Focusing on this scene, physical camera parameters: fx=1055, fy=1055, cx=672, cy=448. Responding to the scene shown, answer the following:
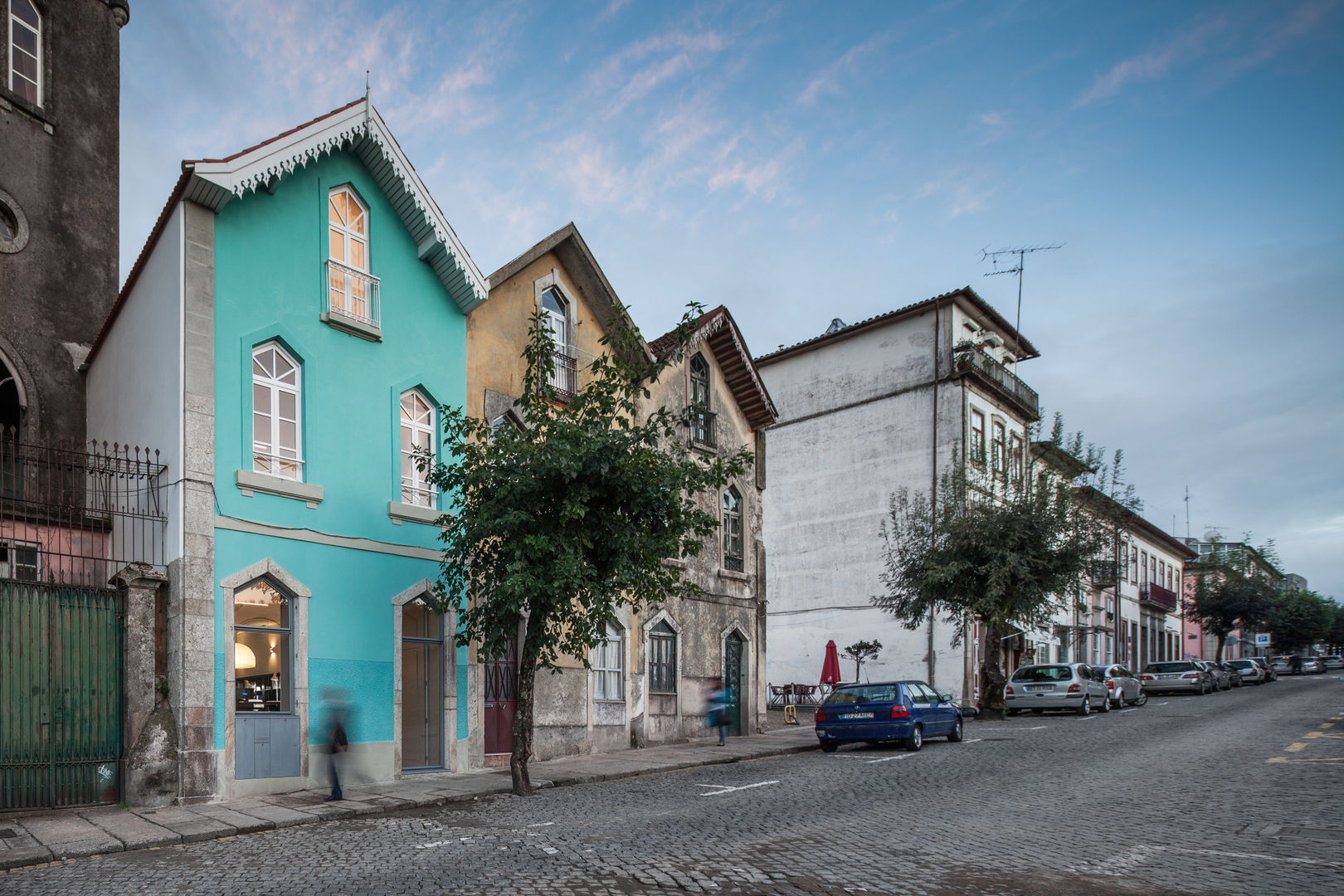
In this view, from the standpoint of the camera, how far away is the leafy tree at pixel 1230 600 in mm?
61375

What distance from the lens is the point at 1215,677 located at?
1769 inches

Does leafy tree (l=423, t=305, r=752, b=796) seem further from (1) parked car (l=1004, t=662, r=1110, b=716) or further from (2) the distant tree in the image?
(2) the distant tree

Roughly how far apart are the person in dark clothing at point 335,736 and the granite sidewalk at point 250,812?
248 mm

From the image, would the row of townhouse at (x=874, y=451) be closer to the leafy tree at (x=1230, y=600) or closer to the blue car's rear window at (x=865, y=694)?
the blue car's rear window at (x=865, y=694)

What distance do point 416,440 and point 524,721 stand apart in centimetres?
535

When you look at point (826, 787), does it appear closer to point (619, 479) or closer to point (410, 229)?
point (619, 479)

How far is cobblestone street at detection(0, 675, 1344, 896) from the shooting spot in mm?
8164

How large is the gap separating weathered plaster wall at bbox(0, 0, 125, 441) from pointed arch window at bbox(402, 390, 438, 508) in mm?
5532

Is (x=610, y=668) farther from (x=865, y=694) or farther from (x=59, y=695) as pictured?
(x=59, y=695)

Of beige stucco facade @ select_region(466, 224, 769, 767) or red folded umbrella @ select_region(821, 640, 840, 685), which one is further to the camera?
red folded umbrella @ select_region(821, 640, 840, 685)

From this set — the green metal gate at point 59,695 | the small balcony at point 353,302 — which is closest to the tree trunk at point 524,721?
the green metal gate at point 59,695

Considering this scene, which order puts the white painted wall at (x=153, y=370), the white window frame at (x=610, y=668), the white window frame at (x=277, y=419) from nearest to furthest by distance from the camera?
1. the white painted wall at (x=153, y=370)
2. the white window frame at (x=277, y=419)
3. the white window frame at (x=610, y=668)

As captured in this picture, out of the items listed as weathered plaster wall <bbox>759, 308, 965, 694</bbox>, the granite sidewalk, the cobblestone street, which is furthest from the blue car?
weathered plaster wall <bbox>759, 308, 965, 694</bbox>

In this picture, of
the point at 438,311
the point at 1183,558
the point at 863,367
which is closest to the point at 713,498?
the point at 438,311
